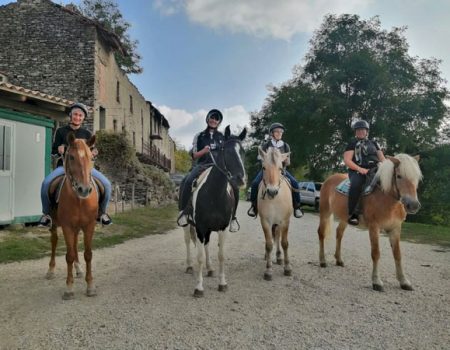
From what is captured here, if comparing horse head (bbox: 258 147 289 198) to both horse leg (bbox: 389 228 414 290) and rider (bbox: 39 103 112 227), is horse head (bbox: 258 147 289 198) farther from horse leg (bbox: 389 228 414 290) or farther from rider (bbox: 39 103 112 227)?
rider (bbox: 39 103 112 227)

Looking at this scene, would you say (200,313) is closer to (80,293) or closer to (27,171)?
(80,293)

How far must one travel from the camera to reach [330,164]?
29.8 m

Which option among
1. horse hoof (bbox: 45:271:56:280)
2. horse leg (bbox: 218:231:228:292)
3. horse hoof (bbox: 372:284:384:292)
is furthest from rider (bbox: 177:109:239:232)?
horse hoof (bbox: 372:284:384:292)

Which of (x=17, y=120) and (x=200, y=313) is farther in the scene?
(x=17, y=120)

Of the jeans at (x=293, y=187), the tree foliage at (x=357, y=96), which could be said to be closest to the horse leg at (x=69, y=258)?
the jeans at (x=293, y=187)

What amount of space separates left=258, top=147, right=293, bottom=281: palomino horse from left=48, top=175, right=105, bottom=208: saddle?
99.7 inches

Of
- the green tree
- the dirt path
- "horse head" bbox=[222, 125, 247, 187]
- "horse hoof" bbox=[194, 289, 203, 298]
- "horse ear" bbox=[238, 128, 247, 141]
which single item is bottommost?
the dirt path

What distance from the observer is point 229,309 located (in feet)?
15.3

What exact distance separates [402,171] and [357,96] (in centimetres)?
2391

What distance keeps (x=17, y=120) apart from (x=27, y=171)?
140cm

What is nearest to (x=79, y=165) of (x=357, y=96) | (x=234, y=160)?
(x=234, y=160)

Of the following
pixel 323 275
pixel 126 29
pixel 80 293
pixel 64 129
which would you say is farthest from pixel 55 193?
pixel 126 29

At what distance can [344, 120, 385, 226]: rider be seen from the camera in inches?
251

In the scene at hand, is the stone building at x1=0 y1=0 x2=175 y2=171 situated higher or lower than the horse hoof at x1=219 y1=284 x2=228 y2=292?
higher
